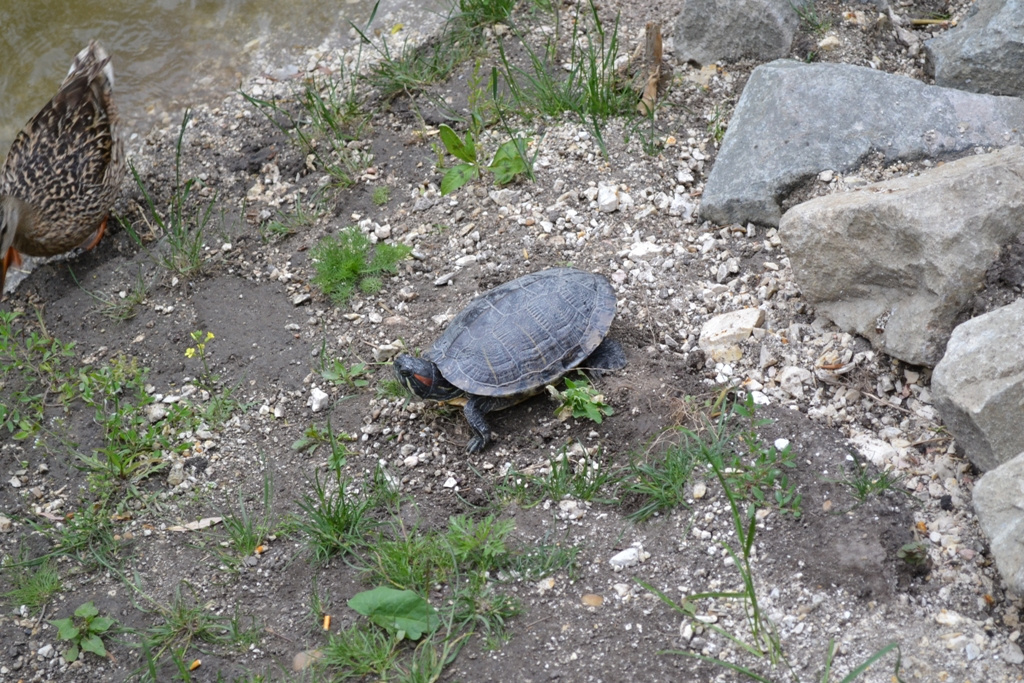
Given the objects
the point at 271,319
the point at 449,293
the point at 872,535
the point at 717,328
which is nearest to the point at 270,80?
the point at 271,319

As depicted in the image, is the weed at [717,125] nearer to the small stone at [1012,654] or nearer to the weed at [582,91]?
the weed at [582,91]

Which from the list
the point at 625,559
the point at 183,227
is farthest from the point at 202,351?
the point at 625,559

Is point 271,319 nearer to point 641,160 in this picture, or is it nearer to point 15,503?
point 15,503

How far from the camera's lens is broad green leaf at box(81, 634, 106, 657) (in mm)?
3428

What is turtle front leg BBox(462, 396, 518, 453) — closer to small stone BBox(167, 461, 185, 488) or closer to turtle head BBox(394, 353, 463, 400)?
turtle head BBox(394, 353, 463, 400)

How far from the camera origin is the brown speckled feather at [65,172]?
17.1 feet

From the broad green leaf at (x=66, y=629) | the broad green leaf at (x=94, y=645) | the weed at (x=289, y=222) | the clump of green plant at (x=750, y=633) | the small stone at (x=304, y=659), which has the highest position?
the weed at (x=289, y=222)

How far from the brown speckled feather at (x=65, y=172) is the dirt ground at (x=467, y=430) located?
0.88ft

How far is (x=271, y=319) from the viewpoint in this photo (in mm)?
4824

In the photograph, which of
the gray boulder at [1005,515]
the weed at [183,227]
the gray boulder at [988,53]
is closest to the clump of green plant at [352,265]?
the weed at [183,227]

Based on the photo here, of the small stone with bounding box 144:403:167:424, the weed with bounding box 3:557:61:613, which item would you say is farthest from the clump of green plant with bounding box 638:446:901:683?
the small stone with bounding box 144:403:167:424

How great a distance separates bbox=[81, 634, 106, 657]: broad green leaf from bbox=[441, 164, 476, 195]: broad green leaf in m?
2.93

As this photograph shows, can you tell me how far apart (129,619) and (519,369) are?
6.40ft

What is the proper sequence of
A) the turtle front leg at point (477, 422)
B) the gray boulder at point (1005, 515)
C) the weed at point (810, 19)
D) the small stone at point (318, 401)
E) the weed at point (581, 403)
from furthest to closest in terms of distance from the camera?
the weed at point (810, 19)
the small stone at point (318, 401)
the turtle front leg at point (477, 422)
the weed at point (581, 403)
the gray boulder at point (1005, 515)
